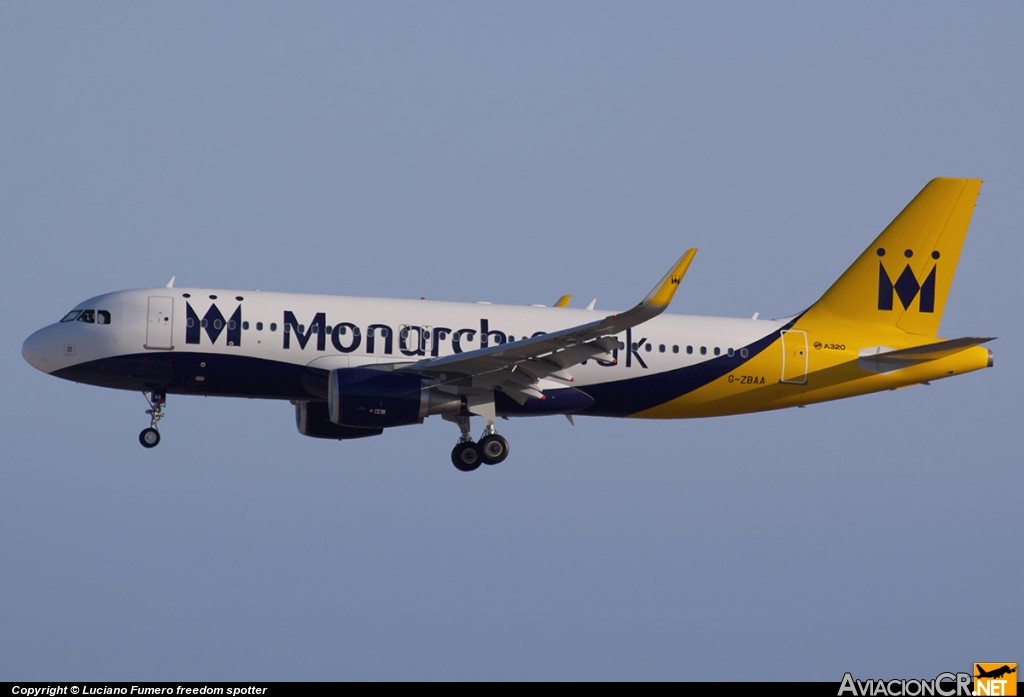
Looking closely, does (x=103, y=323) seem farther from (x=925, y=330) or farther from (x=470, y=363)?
(x=925, y=330)

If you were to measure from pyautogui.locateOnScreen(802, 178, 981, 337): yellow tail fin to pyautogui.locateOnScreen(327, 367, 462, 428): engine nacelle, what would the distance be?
12968 millimetres

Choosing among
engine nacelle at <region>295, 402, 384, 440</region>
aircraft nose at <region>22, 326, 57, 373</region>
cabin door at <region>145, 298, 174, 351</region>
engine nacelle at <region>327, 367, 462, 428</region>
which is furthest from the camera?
engine nacelle at <region>295, 402, 384, 440</region>

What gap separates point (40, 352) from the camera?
47.6m

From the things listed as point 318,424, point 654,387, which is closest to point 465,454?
point 318,424

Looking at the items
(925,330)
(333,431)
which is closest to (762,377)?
(925,330)

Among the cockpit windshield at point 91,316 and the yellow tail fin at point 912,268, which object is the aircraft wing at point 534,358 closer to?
the yellow tail fin at point 912,268

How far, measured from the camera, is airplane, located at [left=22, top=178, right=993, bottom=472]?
4644cm

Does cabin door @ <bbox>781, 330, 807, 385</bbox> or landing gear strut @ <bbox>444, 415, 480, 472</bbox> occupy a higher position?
cabin door @ <bbox>781, 330, 807, 385</bbox>

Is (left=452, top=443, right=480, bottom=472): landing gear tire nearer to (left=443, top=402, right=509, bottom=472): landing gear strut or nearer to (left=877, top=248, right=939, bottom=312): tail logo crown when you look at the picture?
(left=443, top=402, right=509, bottom=472): landing gear strut

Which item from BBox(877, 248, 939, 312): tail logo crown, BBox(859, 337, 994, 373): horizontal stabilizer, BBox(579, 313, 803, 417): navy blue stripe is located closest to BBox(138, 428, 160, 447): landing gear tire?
BBox(579, 313, 803, 417): navy blue stripe

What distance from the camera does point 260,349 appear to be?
153ft

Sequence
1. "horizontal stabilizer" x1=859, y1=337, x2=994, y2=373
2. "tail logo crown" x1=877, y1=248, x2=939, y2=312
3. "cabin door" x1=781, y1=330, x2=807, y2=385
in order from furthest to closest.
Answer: "tail logo crown" x1=877, y1=248, x2=939, y2=312
"cabin door" x1=781, y1=330, x2=807, y2=385
"horizontal stabilizer" x1=859, y1=337, x2=994, y2=373

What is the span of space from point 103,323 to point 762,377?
64.0 ft

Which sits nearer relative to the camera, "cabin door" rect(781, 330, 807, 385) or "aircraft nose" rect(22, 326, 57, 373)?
"aircraft nose" rect(22, 326, 57, 373)
